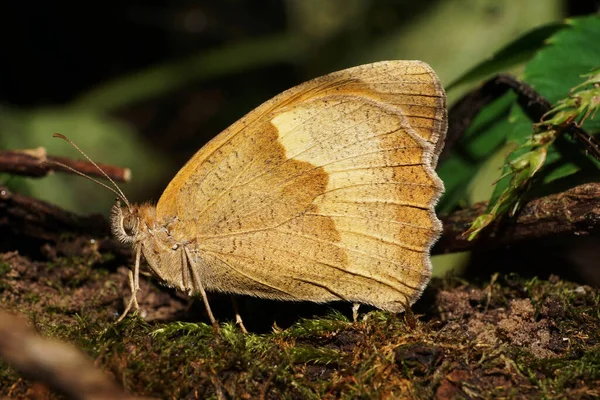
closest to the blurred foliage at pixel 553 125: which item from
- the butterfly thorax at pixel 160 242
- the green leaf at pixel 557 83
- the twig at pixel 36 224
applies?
the green leaf at pixel 557 83

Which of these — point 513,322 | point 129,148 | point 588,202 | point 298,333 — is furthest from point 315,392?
point 129,148

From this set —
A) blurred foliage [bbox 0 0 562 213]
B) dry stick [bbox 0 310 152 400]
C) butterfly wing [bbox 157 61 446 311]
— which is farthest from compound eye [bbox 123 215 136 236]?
blurred foliage [bbox 0 0 562 213]

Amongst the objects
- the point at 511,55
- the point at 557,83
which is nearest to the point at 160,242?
the point at 557,83

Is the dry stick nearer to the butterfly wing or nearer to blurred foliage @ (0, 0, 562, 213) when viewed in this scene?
the butterfly wing

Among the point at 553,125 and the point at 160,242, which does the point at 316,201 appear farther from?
the point at 553,125

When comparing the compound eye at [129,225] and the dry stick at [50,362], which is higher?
the compound eye at [129,225]

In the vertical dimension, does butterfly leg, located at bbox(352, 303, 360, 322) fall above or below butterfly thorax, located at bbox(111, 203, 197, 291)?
below

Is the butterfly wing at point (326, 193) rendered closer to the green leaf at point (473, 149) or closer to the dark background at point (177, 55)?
the green leaf at point (473, 149)

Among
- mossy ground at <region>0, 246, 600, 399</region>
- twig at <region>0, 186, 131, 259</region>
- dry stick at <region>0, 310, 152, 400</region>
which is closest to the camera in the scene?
dry stick at <region>0, 310, 152, 400</region>

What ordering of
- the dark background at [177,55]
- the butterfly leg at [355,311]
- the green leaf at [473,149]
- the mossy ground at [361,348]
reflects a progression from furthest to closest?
the dark background at [177,55] → the green leaf at [473,149] → the butterfly leg at [355,311] → the mossy ground at [361,348]
